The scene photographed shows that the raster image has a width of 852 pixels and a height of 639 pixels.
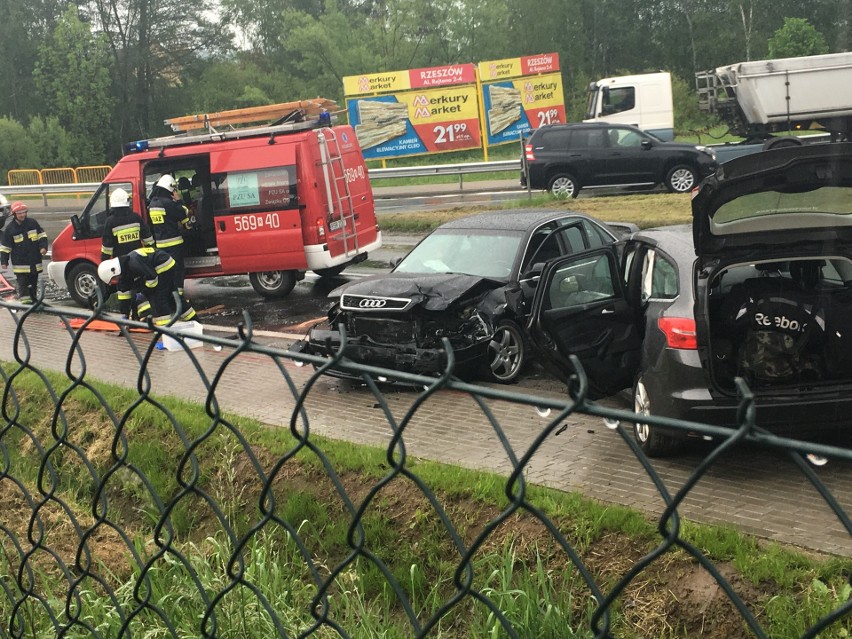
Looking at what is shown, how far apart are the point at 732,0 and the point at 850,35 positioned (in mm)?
7911

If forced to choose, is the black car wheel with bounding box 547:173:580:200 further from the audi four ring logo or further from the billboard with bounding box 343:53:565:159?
the audi four ring logo

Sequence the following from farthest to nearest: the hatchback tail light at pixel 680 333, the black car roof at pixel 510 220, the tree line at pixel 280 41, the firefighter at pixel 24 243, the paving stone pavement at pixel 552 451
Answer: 1. the tree line at pixel 280 41
2. the firefighter at pixel 24 243
3. the black car roof at pixel 510 220
4. the hatchback tail light at pixel 680 333
5. the paving stone pavement at pixel 552 451

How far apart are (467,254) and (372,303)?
145 centimetres

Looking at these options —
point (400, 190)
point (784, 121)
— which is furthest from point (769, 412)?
point (400, 190)

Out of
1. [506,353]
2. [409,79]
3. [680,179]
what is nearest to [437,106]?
[409,79]

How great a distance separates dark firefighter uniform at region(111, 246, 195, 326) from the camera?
462 inches

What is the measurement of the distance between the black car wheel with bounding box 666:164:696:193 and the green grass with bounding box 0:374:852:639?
626 inches

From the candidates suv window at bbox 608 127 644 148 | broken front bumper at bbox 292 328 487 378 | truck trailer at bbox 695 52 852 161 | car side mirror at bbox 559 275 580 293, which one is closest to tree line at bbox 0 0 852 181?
truck trailer at bbox 695 52 852 161

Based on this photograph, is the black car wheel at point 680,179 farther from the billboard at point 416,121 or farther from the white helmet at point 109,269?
the billboard at point 416,121

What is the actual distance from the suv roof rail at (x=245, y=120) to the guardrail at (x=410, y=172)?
8707mm

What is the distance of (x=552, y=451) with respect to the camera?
646 centimetres

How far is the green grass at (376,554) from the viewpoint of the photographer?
3.77m

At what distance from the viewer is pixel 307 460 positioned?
6516 mm

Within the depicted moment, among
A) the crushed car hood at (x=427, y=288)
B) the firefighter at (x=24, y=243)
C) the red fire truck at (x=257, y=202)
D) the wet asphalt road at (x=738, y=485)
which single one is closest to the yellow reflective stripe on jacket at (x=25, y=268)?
the firefighter at (x=24, y=243)
